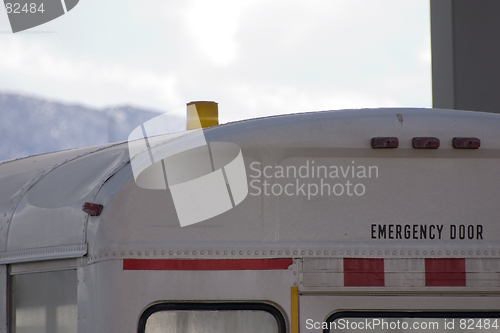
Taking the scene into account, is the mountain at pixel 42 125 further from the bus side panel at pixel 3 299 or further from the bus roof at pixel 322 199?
the bus roof at pixel 322 199

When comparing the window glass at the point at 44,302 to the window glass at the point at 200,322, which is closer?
the window glass at the point at 200,322

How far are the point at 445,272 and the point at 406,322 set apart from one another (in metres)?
0.28

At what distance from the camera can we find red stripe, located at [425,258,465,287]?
10.6 ft

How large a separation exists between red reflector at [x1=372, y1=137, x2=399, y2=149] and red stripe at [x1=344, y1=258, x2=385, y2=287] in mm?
504

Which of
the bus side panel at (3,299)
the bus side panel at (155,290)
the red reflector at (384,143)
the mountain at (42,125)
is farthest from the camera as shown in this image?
the mountain at (42,125)

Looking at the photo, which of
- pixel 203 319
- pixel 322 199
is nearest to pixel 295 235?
pixel 322 199

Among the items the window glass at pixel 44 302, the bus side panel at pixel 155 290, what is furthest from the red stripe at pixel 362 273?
the window glass at pixel 44 302

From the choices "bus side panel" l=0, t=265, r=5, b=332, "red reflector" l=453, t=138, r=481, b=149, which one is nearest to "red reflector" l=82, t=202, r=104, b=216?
"bus side panel" l=0, t=265, r=5, b=332

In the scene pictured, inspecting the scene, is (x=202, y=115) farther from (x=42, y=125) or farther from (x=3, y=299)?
(x=42, y=125)

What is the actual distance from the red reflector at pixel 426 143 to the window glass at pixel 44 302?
5.26 ft

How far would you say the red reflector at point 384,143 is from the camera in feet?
10.8

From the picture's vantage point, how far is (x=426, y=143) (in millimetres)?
3312

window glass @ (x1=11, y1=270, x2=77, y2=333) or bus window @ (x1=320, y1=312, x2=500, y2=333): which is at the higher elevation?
window glass @ (x1=11, y1=270, x2=77, y2=333)

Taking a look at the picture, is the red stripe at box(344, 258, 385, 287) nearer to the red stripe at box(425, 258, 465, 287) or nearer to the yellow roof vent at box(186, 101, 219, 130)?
the red stripe at box(425, 258, 465, 287)
